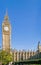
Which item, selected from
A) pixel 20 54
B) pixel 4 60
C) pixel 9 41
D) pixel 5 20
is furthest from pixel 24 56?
pixel 4 60

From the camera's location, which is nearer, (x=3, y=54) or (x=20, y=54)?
(x=3, y=54)

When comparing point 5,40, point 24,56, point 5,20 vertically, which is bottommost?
point 24,56

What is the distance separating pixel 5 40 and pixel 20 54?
10.6 meters

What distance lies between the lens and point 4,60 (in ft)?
283

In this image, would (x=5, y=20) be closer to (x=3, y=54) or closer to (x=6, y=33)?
(x=6, y=33)

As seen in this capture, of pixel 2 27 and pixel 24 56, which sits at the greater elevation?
pixel 2 27

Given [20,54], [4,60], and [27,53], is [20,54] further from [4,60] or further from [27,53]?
[4,60]

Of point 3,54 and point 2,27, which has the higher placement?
point 2,27

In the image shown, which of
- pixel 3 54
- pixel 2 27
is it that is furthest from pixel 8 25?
pixel 3 54

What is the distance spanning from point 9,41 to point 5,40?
198 centimetres

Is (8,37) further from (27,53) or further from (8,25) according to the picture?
(27,53)

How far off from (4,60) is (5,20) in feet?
126

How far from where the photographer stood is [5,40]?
4665 inches

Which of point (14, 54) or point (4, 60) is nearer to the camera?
point (4, 60)
